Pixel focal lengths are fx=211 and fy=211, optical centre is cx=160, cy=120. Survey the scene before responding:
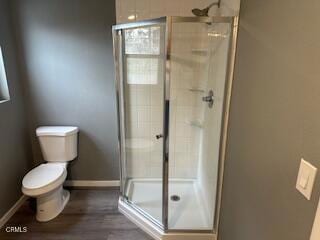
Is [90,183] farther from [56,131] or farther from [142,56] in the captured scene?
[142,56]

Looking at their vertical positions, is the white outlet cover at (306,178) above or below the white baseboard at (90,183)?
above

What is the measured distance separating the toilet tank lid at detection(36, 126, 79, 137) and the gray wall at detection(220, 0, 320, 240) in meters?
1.70

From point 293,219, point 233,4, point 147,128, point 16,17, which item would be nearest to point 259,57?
point 233,4

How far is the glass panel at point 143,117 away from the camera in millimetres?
2186

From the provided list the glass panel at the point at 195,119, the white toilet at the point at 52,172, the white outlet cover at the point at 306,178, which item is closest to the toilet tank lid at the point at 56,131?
the white toilet at the point at 52,172

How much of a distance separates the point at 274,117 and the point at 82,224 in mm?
1952

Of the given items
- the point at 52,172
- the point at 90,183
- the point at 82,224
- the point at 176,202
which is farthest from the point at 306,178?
the point at 90,183

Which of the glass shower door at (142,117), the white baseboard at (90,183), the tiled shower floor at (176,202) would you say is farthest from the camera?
the white baseboard at (90,183)

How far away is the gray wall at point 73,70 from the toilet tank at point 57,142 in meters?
0.13

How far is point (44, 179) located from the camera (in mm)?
2000

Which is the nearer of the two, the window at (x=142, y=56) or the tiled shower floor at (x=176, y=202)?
the tiled shower floor at (x=176, y=202)

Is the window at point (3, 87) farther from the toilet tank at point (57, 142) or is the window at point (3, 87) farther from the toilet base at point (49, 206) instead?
the toilet base at point (49, 206)

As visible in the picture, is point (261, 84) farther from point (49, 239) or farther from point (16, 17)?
point (16, 17)

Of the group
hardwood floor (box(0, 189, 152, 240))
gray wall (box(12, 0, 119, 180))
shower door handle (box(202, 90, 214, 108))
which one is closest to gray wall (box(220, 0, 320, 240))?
shower door handle (box(202, 90, 214, 108))
